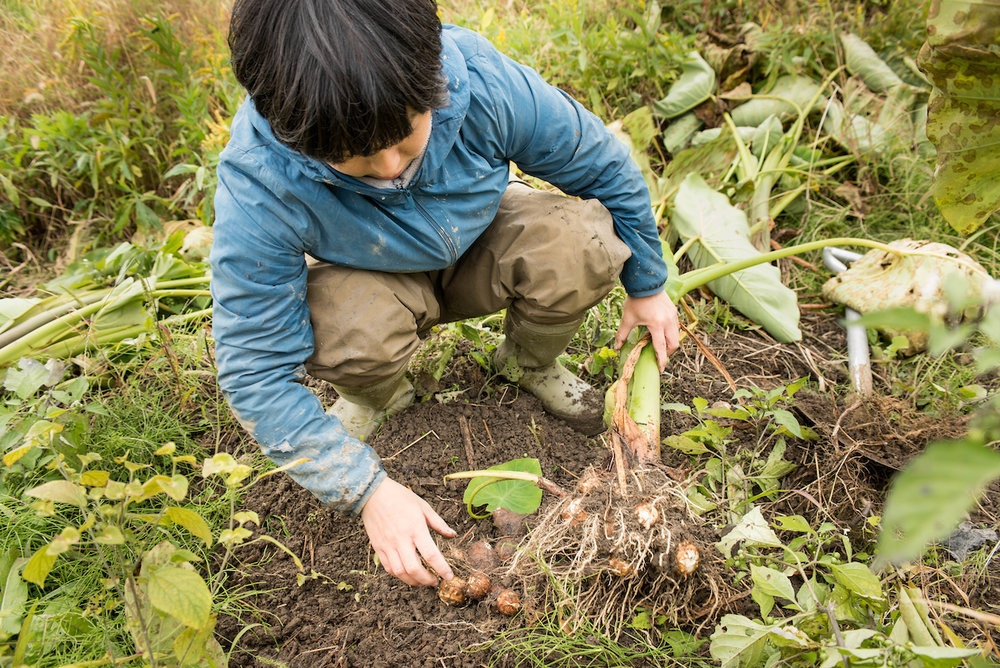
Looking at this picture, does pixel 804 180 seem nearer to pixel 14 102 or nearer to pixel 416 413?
pixel 416 413

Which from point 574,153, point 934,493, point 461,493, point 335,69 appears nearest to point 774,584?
point 461,493

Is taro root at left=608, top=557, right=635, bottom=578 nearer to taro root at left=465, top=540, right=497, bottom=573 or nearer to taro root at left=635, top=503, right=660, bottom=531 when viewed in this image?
taro root at left=635, top=503, right=660, bottom=531

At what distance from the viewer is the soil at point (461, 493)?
1.25 metres

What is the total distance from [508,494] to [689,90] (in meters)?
1.89

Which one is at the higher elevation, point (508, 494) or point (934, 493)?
point (934, 493)

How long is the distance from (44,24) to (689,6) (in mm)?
2769

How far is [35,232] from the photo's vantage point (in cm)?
262

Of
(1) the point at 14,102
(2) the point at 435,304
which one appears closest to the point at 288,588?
(2) the point at 435,304

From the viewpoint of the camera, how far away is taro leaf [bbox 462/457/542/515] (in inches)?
51.9

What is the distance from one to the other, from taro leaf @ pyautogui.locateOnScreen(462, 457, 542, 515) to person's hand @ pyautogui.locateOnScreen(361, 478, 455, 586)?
0.13 metres

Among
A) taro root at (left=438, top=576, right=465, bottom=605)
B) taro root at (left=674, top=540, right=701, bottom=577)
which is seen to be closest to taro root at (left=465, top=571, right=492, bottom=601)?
taro root at (left=438, top=576, right=465, bottom=605)

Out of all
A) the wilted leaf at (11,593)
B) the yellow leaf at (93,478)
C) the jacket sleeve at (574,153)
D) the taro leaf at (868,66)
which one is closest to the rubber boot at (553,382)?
the jacket sleeve at (574,153)

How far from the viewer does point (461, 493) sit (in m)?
1.49

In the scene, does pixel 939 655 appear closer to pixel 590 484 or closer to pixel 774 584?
pixel 774 584
